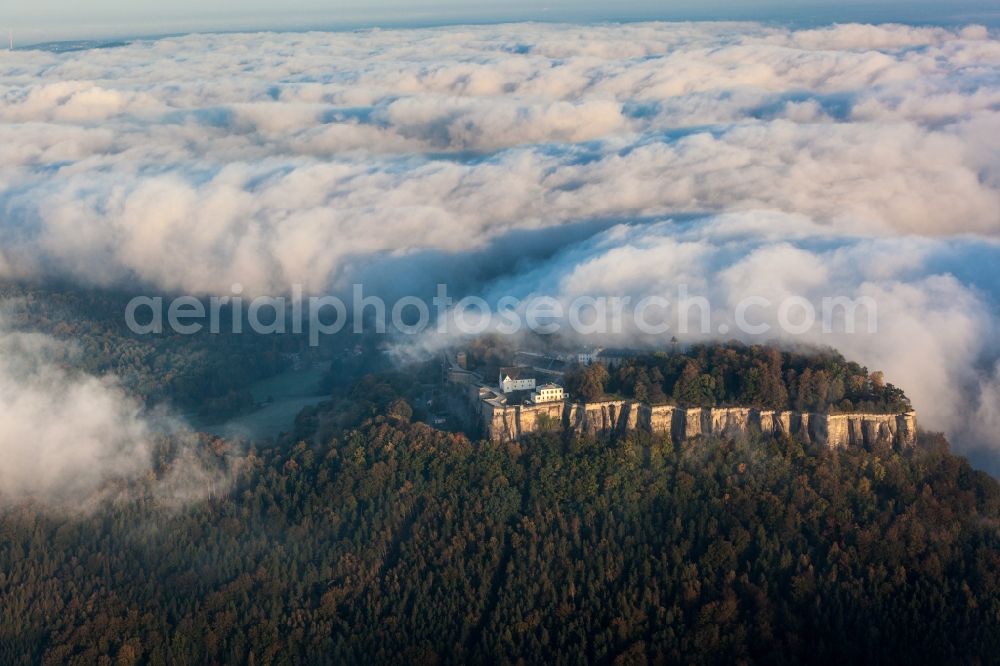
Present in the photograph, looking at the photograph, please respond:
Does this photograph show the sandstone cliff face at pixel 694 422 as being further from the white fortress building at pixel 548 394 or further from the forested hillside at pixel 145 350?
the forested hillside at pixel 145 350

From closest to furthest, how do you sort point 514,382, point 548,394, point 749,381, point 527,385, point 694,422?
point 694,422
point 749,381
point 548,394
point 514,382
point 527,385

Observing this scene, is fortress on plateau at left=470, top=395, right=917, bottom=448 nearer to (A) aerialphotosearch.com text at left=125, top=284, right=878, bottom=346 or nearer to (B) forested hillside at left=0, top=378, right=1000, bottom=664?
(B) forested hillside at left=0, top=378, right=1000, bottom=664

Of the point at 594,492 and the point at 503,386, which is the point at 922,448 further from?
the point at 503,386

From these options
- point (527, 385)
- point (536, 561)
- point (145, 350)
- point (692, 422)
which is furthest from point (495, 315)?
point (536, 561)

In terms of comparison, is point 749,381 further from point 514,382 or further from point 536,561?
point 536,561

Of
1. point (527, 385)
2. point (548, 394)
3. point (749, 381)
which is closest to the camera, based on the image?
point (749, 381)

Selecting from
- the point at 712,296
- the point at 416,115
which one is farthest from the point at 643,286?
Result: the point at 416,115

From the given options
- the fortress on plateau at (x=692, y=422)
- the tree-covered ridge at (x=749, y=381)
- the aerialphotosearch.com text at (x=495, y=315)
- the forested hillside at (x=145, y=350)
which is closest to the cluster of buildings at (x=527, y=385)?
the fortress on plateau at (x=692, y=422)
